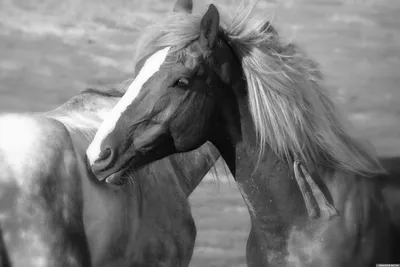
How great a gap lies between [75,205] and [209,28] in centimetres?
86

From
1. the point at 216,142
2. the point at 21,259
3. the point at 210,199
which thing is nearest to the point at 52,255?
the point at 21,259

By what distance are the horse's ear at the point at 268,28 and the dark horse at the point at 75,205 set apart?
43cm

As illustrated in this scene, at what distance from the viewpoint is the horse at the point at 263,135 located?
6.71 ft

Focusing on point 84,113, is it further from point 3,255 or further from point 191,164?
point 3,255

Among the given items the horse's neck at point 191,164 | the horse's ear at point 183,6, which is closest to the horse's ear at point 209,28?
the horse's ear at point 183,6

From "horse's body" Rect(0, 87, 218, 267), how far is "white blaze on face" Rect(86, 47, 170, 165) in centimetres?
30

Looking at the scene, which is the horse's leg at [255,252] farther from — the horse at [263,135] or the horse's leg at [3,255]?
the horse's leg at [3,255]

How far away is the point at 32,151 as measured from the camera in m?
2.40

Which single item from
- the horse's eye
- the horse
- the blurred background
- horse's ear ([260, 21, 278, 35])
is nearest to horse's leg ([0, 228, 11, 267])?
the horse

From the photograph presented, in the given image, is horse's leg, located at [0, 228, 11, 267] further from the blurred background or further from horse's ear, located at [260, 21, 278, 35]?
the blurred background

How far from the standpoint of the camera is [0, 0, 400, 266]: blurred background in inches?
194

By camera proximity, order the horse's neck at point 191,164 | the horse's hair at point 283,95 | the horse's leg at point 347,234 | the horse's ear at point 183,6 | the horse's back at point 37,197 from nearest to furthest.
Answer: the horse's leg at point 347,234 < the horse's hair at point 283,95 < the horse's back at point 37,197 < the horse's ear at point 183,6 < the horse's neck at point 191,164

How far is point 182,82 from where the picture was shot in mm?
2141

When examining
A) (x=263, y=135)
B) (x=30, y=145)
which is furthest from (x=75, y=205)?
(x=263, y=135)
